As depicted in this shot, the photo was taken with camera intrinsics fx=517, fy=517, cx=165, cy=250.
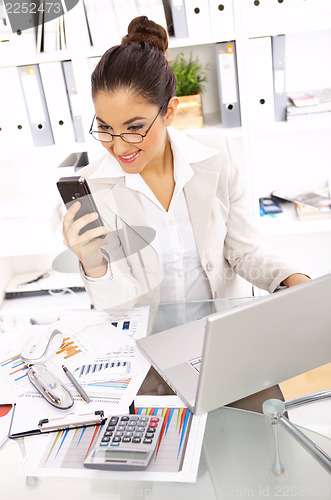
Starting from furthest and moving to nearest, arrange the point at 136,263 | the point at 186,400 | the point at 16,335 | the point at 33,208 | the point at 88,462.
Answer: the point at 33,208, the point at 136,263, the point at 16,335, the point at 186,400, the point at 88,462

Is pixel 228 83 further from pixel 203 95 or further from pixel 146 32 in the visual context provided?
pixel 146 32

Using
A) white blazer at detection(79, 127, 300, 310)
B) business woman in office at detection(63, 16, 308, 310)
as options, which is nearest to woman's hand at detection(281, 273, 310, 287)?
business woman in office at detection(63, 16, 308, 310)

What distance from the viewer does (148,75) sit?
1.37 metres

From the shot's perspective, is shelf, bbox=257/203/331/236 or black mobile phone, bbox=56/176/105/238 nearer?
black mobile phone, bbox=56/176/105/238

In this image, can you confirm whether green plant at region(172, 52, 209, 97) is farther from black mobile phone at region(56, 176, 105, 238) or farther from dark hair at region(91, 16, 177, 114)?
black mobile phone at region(56, 176, 105, 238)

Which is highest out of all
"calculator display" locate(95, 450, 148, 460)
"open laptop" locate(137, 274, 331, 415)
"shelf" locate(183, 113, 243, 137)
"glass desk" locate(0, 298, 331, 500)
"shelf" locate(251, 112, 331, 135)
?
"shelf" locate(183, 113, 243, 137)

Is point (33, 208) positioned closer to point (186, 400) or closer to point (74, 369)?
point (74, 369)

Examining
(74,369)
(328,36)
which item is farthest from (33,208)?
(328,36)

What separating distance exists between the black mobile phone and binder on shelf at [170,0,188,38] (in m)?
0.97

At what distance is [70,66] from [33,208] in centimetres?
63

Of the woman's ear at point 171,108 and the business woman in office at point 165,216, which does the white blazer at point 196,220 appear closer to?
the business woman in office at point 165,216

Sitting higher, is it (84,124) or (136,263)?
(84,124)

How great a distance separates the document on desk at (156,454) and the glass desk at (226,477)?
0.04 ft

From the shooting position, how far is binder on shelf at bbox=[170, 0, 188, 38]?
1.96 m
